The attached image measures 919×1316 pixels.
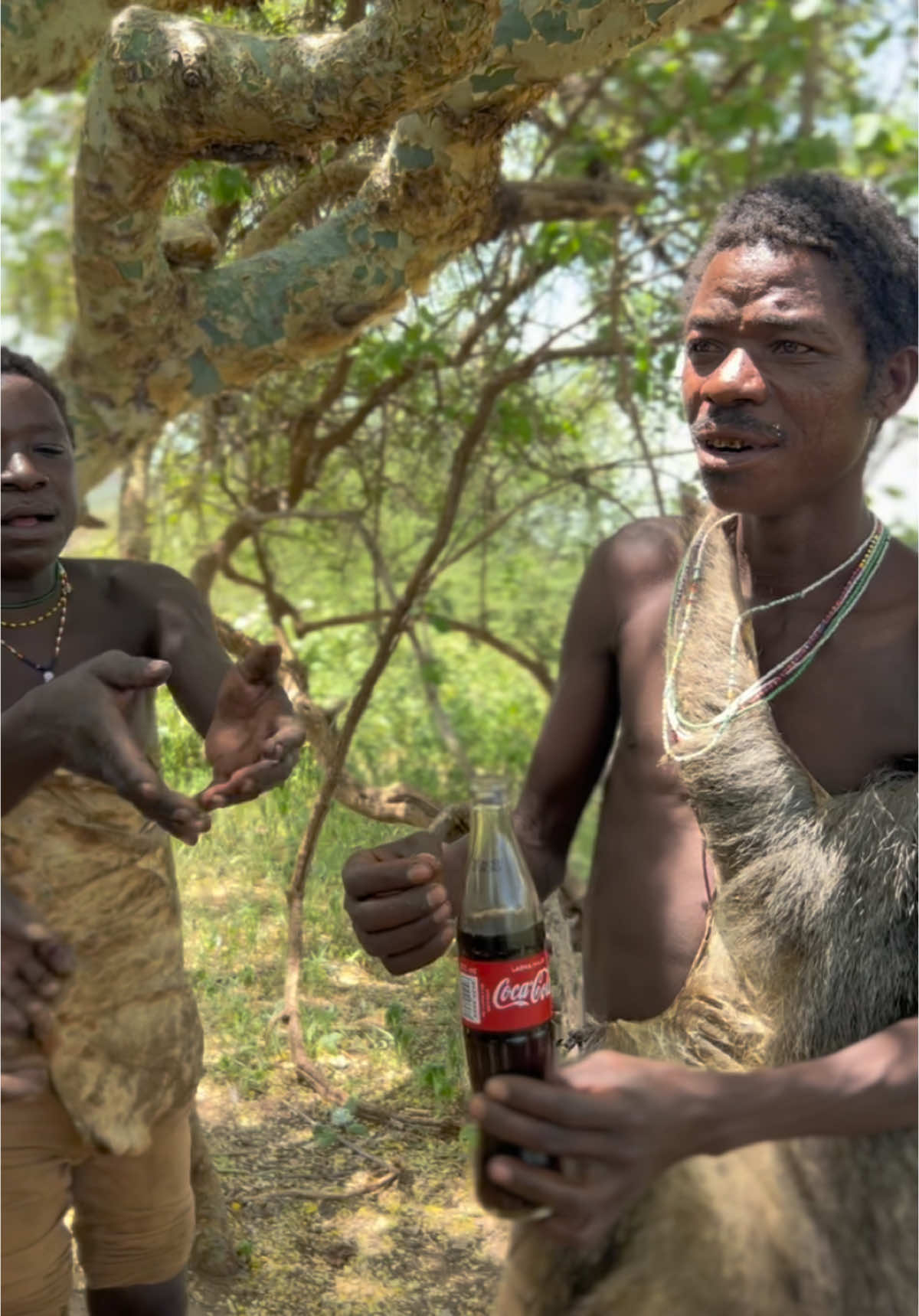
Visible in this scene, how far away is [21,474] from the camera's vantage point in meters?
1.86

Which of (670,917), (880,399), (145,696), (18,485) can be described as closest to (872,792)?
(670,917)

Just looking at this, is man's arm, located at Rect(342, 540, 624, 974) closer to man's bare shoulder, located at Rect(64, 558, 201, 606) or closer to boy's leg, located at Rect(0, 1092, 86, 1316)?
man's bare shoulder, located at Rect(64, 558, 201, 606)

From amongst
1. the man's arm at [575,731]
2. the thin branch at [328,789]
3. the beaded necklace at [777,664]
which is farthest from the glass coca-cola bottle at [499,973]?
the thin branch at [328,789]

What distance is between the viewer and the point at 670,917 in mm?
2123

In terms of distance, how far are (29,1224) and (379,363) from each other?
3606 mm

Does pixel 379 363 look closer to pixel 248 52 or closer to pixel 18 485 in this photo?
pixel 248 52

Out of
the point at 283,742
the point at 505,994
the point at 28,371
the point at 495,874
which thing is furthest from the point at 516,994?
the point at 28,371

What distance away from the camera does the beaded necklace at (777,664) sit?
204 cm

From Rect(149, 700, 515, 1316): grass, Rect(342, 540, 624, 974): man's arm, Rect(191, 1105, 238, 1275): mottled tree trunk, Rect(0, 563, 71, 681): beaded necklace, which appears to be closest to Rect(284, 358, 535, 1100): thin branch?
Rect(149, 700, 515, 1316): grass

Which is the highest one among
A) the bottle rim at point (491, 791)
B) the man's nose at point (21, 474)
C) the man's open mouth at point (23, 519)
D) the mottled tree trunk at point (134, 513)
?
the mottled tree trunk at point (134, 513)

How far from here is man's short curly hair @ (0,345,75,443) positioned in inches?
76.5

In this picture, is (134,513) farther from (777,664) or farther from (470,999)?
(470,999)

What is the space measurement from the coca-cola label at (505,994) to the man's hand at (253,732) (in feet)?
1.20

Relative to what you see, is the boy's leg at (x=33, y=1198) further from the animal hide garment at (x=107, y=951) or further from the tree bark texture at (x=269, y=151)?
the tree bark texture at (x=269, y=151)
